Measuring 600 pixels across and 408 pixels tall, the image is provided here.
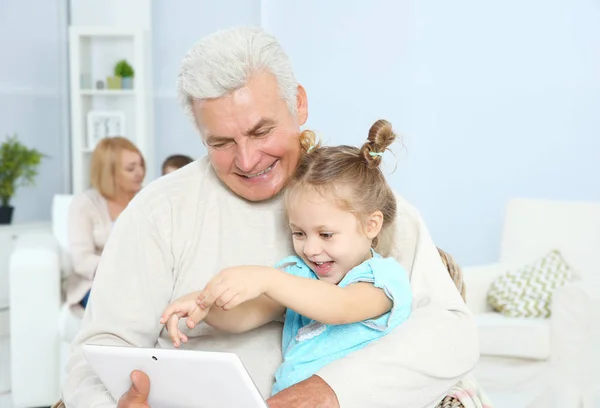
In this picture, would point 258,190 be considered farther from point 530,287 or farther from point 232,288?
point 530,287

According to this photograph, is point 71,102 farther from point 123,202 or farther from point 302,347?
point 302,347

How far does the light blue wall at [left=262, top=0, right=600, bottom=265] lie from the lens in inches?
186

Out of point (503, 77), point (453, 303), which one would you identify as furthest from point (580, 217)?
point (453, 303)

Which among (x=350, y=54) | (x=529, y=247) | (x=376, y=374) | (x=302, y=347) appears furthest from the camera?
(x=350, y=54)

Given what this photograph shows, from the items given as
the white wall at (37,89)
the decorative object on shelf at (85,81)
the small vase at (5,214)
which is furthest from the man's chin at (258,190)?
the white wall at (37,89)

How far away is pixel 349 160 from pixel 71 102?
4.92 meters

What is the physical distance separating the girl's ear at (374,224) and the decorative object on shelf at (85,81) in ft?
15.7

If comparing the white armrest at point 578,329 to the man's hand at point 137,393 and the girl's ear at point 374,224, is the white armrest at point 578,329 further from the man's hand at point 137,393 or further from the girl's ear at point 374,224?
the man's hand at point 137,393

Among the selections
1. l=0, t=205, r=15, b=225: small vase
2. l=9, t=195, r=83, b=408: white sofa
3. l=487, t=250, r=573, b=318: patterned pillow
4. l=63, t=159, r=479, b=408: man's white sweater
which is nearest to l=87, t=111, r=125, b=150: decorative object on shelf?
l=0, t=205, r=15, b=225: small vase

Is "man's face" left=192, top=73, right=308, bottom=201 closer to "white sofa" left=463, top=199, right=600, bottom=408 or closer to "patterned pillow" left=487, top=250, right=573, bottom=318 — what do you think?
"white sofa" left=463, top=199, right=600, bottom=408

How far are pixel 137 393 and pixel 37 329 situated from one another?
2.62 meters

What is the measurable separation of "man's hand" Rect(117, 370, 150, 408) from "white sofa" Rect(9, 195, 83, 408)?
2.46m

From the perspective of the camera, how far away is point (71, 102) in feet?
20.6

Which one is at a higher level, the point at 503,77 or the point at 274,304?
the point at 503,77
